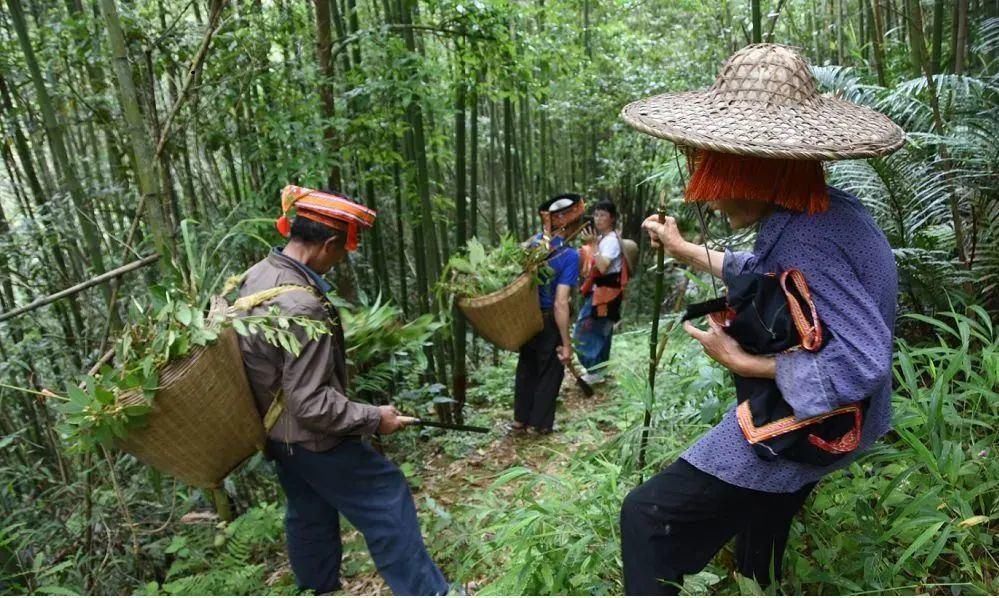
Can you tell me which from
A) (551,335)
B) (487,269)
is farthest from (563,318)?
(487,269)

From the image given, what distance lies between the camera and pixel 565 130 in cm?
1134

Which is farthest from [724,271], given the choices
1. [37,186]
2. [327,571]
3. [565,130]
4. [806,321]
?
[565,130]

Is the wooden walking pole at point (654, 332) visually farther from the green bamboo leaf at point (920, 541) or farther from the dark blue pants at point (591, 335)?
the dark blue pants at point (591, 335)

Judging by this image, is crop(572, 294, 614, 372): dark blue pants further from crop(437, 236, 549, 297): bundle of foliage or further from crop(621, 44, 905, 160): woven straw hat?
crop(621, 44, 905, 160): woven straw hat

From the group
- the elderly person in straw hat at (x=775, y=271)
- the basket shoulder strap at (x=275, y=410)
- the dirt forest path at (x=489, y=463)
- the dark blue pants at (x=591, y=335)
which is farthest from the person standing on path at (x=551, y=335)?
the elderly person in straw hat at (x=775, y=271)

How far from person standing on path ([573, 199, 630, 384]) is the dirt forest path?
610 mm

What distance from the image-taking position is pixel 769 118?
1.54 metres

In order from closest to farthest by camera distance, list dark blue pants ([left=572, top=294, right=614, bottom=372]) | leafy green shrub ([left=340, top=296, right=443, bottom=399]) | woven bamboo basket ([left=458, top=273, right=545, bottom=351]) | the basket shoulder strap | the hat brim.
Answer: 1. the hat brim
2. the basket shoulder strap
3. leafy green shrub ([left=340, top=296, right=443, bottom=399])
4. woven bamboo basket ([left=458, top=273, right=545, bottom=351])
5. dark blue pants ([left=572, top=294, right=614, bottom=372])

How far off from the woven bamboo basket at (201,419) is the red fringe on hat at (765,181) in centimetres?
164

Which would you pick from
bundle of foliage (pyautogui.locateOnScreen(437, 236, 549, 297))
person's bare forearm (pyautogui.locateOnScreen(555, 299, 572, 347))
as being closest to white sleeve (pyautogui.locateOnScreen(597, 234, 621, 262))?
person's bare forearm (pyautogui.locateOnScreen(555, 299, 572, 347))

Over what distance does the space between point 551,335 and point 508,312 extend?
2.54ft

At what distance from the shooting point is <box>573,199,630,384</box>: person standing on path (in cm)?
550

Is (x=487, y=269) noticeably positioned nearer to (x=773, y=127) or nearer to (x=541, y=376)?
(x=541, y=376)

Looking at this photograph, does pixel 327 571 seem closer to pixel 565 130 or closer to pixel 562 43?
pixel 562 43
